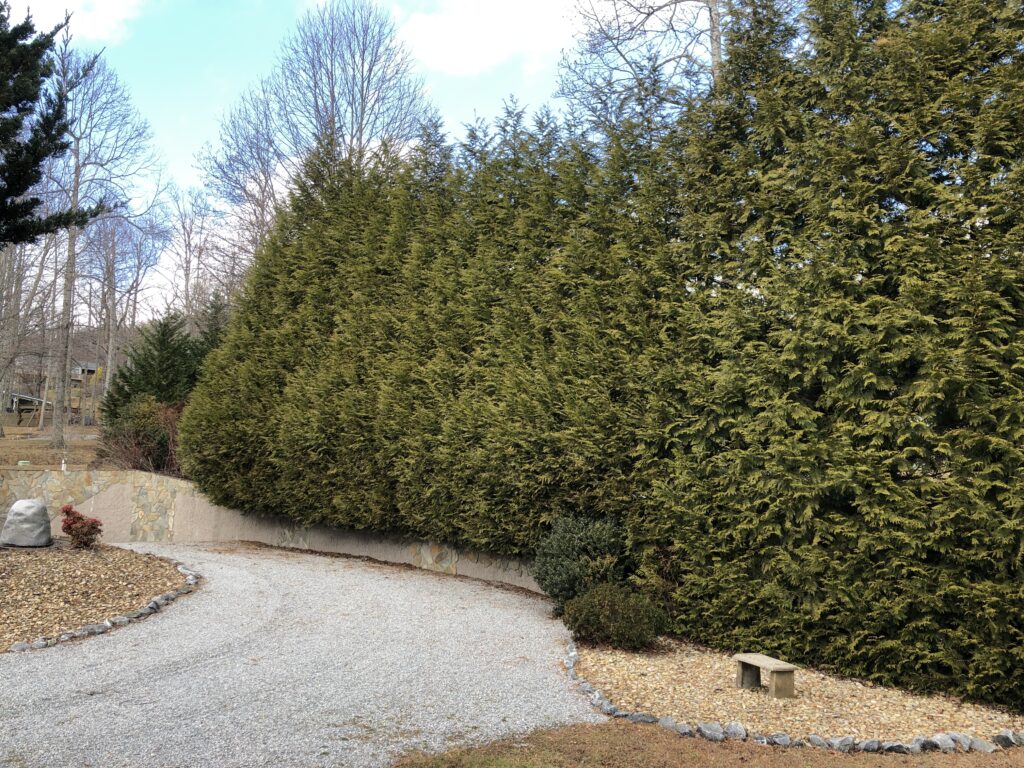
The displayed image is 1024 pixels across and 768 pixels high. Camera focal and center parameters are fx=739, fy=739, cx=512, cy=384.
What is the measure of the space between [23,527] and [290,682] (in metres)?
5.54

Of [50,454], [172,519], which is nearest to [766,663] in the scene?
[172,519]

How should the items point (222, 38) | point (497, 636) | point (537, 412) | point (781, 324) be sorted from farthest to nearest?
point (222, 38), point (537, 412), point (497, 636), point (781, 324)

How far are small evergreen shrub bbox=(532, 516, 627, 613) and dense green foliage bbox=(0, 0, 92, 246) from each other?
24.2 feet

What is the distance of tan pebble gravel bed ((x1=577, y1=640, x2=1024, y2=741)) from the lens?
4.25 meters

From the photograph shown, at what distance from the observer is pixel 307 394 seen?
396 inches

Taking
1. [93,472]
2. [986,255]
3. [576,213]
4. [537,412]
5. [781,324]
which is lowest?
[93,472]

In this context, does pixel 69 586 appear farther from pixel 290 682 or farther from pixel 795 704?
pixel 795 704

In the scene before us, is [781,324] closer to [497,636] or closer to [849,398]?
[849,398]

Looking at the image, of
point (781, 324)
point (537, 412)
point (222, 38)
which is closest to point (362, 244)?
point (222, 38)

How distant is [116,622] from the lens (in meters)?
6.14

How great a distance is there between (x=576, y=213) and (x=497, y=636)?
4.27m

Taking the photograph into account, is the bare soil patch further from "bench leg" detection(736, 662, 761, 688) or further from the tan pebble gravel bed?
"bench leg" detection(736, 662, 761, 688)

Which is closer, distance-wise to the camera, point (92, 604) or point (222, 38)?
point (92, 604)

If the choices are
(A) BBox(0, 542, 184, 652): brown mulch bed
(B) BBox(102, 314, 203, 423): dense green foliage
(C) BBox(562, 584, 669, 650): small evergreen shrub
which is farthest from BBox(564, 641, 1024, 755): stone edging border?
(B) BBox(102, 314, 203, 423): dense green foliage
